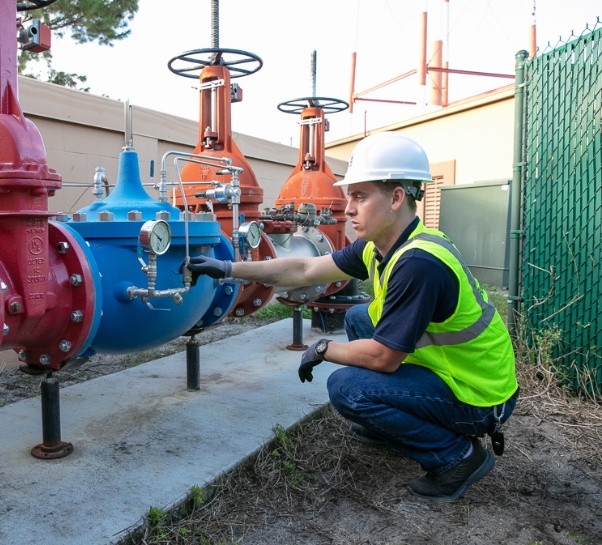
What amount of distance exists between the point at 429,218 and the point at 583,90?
7078 mm

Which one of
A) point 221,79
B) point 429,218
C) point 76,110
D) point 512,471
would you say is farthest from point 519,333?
point 429,218

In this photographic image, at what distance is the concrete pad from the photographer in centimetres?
168

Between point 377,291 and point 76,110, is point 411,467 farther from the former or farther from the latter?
point 76,110

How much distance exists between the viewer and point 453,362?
1857 millimetres

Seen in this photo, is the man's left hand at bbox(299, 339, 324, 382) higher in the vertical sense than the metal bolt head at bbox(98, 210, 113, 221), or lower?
lower

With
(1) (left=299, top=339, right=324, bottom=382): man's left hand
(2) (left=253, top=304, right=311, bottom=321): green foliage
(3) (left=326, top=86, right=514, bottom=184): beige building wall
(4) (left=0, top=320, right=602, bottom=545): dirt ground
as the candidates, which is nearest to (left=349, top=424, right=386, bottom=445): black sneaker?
(4) (left=0, top=320, right=602, bottom=545): dirt ground

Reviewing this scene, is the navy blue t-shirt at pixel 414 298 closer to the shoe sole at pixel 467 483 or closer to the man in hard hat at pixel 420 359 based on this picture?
the man in hard hat at pixel 420 359

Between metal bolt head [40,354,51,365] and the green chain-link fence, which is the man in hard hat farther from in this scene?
the green chain-link fence

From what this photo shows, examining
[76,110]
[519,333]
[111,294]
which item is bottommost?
[519,333]

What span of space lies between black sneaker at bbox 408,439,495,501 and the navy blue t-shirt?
501 mm

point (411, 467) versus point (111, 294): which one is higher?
point (111, 294)

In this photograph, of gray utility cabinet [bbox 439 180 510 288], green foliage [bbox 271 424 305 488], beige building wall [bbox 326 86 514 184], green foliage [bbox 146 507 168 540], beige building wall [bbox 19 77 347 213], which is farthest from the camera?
beige building wall [bbox 326 86 514 184]

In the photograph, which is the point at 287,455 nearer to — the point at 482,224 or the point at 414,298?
the point at 414,298

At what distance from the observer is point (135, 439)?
2.21 metres
